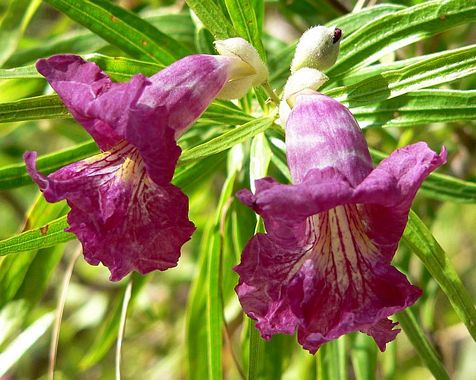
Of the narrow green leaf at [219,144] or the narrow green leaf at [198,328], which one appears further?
the narrow green leaf at [198,328]

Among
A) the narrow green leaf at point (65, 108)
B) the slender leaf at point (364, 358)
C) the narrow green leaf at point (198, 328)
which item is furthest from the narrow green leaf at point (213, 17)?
the slender leaf at point (364, 358)

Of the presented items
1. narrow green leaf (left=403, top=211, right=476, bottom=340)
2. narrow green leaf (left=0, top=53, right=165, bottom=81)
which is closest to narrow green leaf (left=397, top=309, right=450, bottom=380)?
narrow green leaf (left=403, top=211, right=476, bottom=340)

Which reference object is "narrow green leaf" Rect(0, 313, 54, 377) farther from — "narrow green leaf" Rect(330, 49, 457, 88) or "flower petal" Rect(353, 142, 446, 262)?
"flower petal" Rect(353, 142, 446, 262)

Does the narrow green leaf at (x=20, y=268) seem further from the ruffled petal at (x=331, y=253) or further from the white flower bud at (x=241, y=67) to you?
the ruffled petal at (x=331, y=253)

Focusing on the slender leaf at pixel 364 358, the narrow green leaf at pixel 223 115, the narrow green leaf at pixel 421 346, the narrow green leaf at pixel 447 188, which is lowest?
the slender leaf at pixel 364 358

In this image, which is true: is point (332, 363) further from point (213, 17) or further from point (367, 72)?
point (213, 17)

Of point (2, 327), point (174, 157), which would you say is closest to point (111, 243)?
point (174, 157)

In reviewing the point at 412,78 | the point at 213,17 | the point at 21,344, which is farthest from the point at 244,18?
the point at 21,344
